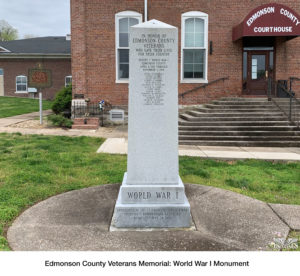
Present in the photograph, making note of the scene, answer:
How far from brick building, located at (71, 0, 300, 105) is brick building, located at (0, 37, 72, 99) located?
1781cm

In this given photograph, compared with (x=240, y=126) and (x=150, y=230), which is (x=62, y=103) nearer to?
(x=240, y=126)

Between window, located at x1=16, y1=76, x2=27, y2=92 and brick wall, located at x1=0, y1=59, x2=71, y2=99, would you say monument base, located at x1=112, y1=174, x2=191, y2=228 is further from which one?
window, located at x1=16, y1=76, x2=27, y2=92

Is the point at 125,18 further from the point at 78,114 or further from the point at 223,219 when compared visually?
the point at 223,219

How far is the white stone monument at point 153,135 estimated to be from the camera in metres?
3.99

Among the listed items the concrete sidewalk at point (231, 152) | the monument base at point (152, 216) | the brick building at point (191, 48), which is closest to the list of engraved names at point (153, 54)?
the monument base at point (152, 216)

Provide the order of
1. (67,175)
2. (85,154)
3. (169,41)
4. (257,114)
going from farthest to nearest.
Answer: (257,114)
(85,154)
(67,175)
(169,41)

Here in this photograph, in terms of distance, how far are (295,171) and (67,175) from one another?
478 cm

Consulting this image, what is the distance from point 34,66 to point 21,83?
219cm

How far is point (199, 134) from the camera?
11.3 meters

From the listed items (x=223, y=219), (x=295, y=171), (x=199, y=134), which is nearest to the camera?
(x=223, y=219)

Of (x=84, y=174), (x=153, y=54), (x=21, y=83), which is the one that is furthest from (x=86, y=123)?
(x=21, y=83)

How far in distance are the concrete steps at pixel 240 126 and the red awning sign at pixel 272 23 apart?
8.34 feet

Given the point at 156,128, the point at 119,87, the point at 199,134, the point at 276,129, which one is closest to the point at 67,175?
the point at 156,128

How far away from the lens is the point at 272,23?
12.4 meters
